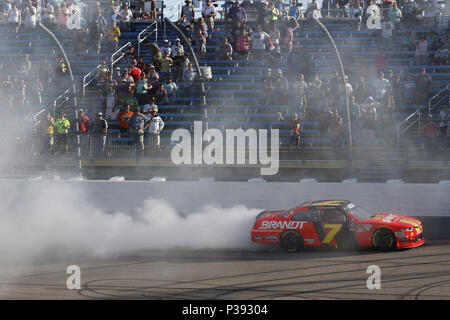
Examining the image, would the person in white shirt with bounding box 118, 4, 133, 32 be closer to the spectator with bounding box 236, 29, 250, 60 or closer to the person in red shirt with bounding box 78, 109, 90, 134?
the spectator with bounding box 236, 29, 250, 60

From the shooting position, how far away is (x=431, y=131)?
16094mm

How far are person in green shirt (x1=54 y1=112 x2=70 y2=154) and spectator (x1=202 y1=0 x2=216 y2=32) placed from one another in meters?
6.44

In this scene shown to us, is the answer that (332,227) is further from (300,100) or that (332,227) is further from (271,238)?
(300,100)

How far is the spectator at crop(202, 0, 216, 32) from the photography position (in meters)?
21.8

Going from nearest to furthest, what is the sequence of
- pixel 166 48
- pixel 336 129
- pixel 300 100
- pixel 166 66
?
pixel 336 129, pixel 300 100, pixel 166 66, pixel 166 48

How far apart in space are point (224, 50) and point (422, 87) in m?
6.00

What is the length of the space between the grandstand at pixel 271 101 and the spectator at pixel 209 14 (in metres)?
0.35

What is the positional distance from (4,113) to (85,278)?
33.3 feet

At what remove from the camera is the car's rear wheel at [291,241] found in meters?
12.2

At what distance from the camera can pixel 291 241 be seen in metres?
12.3

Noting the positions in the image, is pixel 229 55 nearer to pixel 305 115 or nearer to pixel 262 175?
pixel 305 115

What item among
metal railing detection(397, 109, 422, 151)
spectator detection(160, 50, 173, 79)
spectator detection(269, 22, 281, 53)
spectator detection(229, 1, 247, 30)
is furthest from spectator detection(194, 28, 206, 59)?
metal railing detection(397, 109, 422, 151)

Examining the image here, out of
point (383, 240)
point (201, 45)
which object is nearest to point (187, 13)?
point (201, 45)

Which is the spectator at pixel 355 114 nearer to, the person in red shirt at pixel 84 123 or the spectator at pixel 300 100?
the spectator at pixel 300 100
